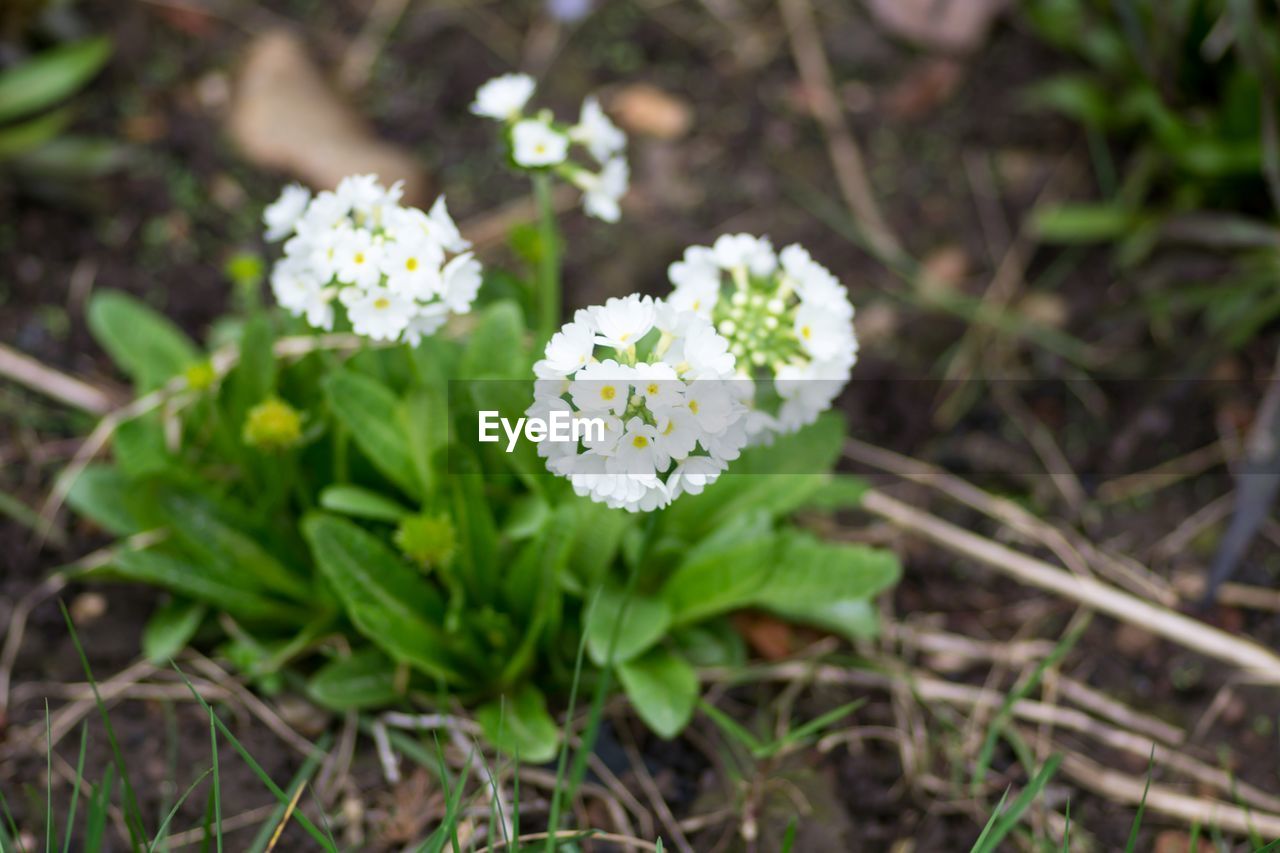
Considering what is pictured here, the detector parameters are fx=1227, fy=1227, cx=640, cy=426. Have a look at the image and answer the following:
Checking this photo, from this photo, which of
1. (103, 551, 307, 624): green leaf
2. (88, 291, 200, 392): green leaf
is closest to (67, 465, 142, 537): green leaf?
(103, 551, 307, 624): green leaf

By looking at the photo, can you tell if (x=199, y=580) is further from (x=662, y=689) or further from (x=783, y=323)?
(x=783, y=323)

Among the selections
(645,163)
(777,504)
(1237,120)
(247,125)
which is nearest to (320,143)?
(247,125)

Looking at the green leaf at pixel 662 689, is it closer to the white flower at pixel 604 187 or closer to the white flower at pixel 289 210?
the white flower at pixel 604 187

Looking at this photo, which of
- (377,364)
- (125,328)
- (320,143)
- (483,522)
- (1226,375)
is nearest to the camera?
(483,522)

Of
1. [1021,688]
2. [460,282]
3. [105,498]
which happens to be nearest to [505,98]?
[460,282]

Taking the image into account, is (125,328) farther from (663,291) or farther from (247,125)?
(663,291)
